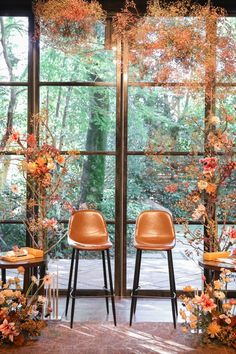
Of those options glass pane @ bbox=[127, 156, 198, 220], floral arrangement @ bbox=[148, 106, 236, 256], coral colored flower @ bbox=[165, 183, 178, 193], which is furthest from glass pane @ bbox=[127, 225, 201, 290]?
coral colored flower @ bbox=[165, 183, 178, 193]

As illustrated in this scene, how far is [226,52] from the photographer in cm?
527

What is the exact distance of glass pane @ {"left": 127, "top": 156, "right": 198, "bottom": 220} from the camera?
5.44 m

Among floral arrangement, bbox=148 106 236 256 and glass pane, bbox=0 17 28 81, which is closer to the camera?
floral arrangement, bbox=148 106 236 256

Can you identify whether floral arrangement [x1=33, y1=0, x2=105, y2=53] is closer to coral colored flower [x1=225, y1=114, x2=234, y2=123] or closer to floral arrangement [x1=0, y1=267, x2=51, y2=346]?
coral colored flower [x1=225, y1=114, x2=234, y2=123]

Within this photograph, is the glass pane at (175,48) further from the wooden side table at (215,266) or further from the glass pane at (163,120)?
the wooden side table at (215,266)

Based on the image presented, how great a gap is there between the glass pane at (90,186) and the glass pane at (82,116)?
0.49 ft

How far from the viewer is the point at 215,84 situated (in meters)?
5.35

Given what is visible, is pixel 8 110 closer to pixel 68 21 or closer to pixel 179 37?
pixel 68 21

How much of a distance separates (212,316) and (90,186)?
81.1 inches

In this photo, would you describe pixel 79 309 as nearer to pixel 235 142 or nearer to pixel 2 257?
pixel 2 257

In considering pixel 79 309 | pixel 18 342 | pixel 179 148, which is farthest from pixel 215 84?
pixel 18 342

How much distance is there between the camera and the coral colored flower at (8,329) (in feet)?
12.5

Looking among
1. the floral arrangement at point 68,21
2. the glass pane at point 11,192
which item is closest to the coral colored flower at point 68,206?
the glass pane at point 11,192

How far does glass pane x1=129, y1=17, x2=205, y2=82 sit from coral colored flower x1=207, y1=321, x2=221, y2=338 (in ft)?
8.13
